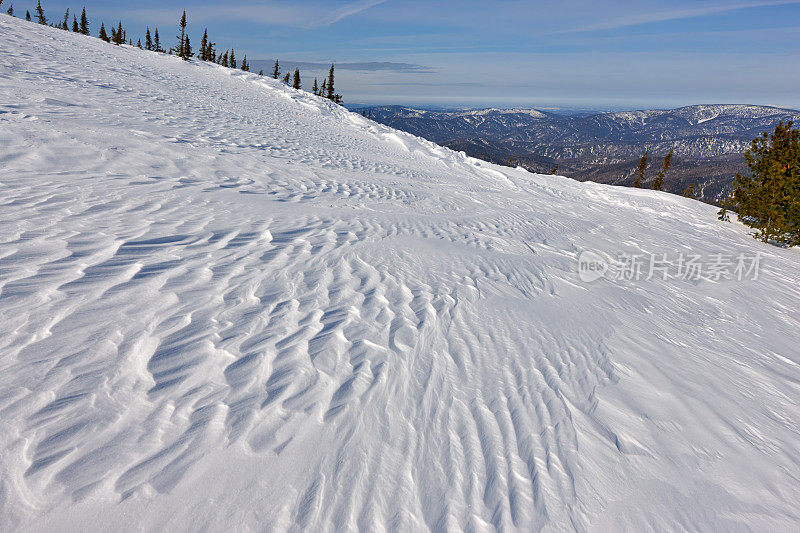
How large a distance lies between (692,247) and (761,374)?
7922 mm

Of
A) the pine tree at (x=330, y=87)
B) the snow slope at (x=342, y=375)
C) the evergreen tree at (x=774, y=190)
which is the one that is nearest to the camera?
the snow slope at (x=342, y=375)

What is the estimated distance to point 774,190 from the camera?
42.5 ft

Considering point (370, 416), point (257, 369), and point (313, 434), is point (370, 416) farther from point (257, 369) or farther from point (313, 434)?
point (257, 369)

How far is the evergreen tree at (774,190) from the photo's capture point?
1246cm

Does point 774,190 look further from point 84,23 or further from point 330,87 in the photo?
point 84,23

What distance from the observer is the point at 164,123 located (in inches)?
472

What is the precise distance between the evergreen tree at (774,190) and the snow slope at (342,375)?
8.28m

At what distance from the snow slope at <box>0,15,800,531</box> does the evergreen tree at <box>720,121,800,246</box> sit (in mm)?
8276

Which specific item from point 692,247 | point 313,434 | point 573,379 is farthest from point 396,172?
point 313,434

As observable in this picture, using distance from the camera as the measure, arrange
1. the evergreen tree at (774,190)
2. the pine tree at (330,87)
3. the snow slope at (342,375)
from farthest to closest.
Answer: the pine tree at (330,87) → the evergreen tree at (774,190) → the snow slope at (342,375)

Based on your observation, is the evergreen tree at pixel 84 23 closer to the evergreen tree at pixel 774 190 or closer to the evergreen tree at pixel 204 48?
the evergreen tree at pixel 204 48

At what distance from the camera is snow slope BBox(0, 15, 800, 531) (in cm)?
212

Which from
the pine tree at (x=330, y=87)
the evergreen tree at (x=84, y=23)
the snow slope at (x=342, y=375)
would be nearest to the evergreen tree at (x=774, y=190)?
the snow slope at (x=342, y=375)

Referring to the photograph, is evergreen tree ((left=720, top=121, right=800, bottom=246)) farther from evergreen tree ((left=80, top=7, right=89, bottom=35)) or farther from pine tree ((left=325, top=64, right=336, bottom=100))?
evergreen tree ((left=80, top=7, right=89, bottom=35))
